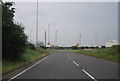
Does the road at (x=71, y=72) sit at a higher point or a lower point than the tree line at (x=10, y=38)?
lower

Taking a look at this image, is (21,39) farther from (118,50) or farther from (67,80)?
(118,50)

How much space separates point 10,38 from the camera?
24500mm

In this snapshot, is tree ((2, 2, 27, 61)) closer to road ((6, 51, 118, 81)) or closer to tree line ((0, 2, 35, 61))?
tree line ((0, 2, 35, 61))

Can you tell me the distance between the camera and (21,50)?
85.6 ft

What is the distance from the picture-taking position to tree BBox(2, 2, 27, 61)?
79.3ft

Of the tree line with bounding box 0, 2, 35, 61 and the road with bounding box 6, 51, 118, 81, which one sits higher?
the tree line with bounding box 0, 2, 35, 61

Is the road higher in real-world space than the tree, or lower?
lower

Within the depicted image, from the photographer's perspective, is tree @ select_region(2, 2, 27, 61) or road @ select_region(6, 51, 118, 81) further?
tree @ select_region(2, 2, 27, 61)

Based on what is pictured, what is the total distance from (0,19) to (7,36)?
2.29 m

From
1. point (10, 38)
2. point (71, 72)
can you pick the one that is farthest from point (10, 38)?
point (71, 72)

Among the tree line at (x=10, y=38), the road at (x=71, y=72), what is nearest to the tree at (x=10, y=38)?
the tree line at (x=10, y=38)

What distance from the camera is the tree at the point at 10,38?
2416cm

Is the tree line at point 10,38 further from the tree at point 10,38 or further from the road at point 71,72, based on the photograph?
the road at point 71,72

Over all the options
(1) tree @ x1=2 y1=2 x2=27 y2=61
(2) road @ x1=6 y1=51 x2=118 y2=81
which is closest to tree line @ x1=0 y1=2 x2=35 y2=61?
(1) tree @ x1=2 y1=2 x2=27 y2=61
